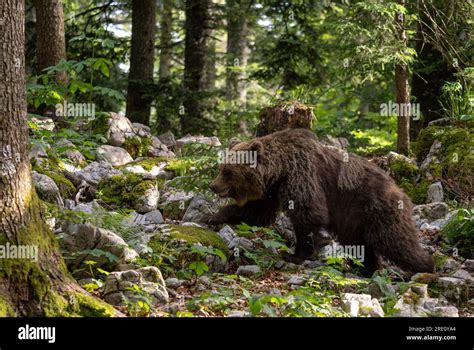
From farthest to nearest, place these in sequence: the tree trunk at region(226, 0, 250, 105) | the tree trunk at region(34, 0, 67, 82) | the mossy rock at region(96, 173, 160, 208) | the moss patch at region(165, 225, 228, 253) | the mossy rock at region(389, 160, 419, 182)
Result: the tree trunk at region(226, 0, 250, 105) → the tree trunk at region(34, 0, 67, 82) → the mossy rock at region(389, 160, 419, 182) → the mossy rock at region(96, 173, 160, 208) → the moss patch at region(165, 225, 228, 253)

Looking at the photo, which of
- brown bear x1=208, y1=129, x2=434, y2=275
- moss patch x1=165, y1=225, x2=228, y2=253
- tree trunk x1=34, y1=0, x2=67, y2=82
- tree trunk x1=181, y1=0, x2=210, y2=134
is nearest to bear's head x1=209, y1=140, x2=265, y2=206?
brown bear x1=208, y1=129, x2=434, y2=275

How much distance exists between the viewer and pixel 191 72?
15.5m

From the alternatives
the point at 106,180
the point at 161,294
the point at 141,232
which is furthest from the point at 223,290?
the point at 106,180

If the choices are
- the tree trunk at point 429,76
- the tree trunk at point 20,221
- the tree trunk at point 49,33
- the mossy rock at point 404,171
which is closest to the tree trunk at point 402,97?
the mossy rock at point 404,171

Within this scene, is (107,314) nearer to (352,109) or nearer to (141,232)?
(141,232)

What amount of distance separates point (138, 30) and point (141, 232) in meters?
8.60

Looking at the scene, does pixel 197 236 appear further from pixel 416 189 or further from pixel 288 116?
pixel 416 189

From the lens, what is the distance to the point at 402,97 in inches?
437

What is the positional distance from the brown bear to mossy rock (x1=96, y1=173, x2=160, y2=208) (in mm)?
1389

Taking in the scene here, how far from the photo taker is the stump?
1003 centimetres

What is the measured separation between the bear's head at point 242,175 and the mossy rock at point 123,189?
1.40m

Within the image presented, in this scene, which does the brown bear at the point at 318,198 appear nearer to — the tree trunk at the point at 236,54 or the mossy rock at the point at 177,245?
the mossy rock at the point at 177,245

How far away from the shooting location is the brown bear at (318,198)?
24.9ft

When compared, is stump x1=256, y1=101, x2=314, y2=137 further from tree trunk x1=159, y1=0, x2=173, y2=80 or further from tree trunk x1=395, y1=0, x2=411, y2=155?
tree trunk x1=159, y1=0, x2=173, y2=80
